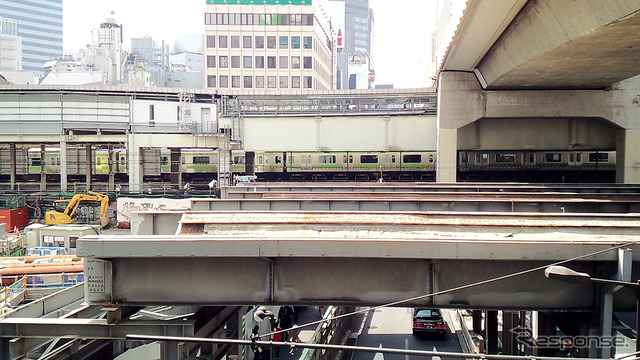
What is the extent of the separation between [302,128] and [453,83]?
10231mm

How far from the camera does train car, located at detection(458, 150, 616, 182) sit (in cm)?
3509

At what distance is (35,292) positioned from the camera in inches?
587

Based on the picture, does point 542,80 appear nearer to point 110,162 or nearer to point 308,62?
point 110,162

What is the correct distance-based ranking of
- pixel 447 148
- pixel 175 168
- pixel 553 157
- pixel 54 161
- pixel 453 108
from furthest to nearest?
pixel 54 161 < pixel 175 168 < pixel 553 157 < pixel 447 148 < pixel 453 108

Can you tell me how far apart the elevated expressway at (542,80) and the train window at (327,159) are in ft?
37.0

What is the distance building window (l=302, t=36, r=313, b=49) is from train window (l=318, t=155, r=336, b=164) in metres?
34.5

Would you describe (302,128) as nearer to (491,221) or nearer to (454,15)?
(454,15)

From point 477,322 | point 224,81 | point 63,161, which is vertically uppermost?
point 224,81

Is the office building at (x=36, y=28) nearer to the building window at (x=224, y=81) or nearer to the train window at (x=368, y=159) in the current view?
the building window at (x=224, y=81)

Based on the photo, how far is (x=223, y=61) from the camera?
221 ft

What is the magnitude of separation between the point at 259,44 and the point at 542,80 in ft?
167

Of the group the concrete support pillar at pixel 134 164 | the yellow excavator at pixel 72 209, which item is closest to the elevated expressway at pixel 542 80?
the concrete support pillar at pixel 134 164

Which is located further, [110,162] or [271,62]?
[271,62]

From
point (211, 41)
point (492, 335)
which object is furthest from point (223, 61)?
point (492, 335)
